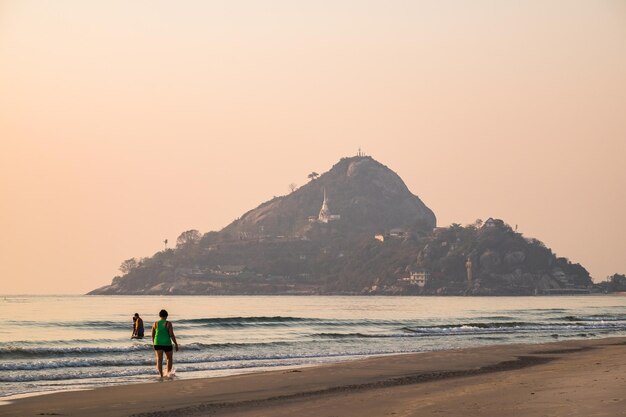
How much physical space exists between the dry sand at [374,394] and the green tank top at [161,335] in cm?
118

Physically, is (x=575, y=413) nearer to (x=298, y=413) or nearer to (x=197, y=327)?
(x=298, y=413)

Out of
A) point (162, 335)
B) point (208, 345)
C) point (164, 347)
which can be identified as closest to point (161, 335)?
point (162, 335)

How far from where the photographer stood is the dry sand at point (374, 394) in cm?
1455

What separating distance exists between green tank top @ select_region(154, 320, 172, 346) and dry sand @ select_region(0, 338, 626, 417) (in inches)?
46.5

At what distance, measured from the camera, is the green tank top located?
22.1m

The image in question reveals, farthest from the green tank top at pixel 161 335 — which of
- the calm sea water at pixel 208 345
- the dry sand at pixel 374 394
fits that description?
the dry sand at pixel 374 394

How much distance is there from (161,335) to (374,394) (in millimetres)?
7078

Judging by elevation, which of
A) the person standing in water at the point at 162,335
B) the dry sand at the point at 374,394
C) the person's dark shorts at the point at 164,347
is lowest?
the dry sand at the point at 374,394

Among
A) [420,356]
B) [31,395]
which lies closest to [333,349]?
[420,356]

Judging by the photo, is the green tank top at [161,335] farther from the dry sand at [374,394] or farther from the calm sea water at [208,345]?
the dry sand at [374,394]

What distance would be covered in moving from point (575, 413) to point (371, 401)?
391 cm

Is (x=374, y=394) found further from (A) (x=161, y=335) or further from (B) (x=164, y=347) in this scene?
(B) (x=164, y=347)

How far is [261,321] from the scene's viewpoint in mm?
64750

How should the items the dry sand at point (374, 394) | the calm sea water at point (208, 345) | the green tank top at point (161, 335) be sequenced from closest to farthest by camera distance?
the dry sand at point (374, 394) < the green tank top at point (161, 335) < the calm sea water at point (208, 345)
